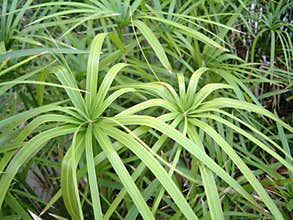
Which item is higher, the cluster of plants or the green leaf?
the green leaf

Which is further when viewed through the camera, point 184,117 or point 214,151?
point 214,151

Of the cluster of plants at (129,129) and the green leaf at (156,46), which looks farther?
the green leaf at (156,46)

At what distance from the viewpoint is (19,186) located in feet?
2.76

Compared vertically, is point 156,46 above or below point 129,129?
above

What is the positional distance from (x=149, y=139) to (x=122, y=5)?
29 centimetres

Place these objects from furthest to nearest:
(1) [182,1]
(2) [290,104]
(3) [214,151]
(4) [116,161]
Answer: (2) [290,104] < (1) [182,1] < (3) [214,151] < (4) [116,161]

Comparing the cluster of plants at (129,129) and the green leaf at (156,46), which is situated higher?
the green leaf at (156,46)

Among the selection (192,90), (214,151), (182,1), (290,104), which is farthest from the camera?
(290,104)

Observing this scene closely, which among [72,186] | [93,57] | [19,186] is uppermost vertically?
[93,57]

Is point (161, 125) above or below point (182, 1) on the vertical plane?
below

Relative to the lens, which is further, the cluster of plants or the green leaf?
the green leaf

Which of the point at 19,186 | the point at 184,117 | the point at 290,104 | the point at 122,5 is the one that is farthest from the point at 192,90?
the point at 290,104

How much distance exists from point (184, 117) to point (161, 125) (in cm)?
7

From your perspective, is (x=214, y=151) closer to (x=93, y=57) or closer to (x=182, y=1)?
(x=93, y=57)
